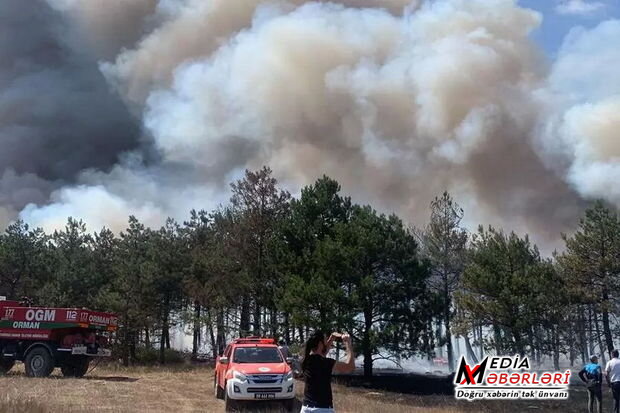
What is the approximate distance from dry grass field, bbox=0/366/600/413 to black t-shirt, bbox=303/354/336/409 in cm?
590

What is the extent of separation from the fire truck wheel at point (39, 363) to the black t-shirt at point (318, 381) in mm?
16937

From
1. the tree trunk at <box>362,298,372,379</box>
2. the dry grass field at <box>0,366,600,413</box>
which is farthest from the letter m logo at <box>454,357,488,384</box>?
the tree trunk at <box>362,298,372,379</box>

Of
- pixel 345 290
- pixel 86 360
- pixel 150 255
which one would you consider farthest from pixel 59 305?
pixel 345 290

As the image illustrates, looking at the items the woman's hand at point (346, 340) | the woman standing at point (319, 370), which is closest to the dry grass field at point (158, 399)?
the woman standing at point (319, 370)

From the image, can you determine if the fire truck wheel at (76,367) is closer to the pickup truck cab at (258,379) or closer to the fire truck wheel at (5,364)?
the fire truck wheel at (5,364)

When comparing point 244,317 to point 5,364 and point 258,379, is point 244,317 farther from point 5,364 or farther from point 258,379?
point 258,379

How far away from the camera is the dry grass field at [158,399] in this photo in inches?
518

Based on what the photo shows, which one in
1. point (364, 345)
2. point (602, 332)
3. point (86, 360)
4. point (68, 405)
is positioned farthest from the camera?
point (602, 332)

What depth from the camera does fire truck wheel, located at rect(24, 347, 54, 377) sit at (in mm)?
19953

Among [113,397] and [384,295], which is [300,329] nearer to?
[384,295]

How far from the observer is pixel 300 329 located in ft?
89.4

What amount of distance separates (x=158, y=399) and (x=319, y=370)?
11.7 m

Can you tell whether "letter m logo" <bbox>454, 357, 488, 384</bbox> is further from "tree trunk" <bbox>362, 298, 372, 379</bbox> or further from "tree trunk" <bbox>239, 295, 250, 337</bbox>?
"tree trunk" <bbox>239, 295, 250, 337</bbox>

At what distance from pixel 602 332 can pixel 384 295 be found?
1247 centimetres
